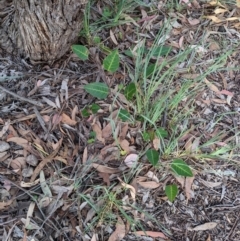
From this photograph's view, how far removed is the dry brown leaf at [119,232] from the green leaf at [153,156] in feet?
0.77

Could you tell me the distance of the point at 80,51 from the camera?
176cm

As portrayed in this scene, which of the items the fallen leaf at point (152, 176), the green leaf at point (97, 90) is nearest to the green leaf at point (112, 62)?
A: the green leaf at point (97, 90)

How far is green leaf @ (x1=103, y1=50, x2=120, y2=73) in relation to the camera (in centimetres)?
173

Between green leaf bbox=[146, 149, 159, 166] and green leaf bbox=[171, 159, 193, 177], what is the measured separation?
7 centimetres

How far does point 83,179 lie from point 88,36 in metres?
0.63

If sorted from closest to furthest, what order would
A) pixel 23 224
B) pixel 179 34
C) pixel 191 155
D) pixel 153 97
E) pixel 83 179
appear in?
pixel 23 224 < pixel 83 179 < pixel 191 155 < pixel 153 97 < pixel 179 34

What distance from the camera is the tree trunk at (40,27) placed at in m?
1.66

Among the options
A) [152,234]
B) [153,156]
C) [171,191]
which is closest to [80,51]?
[153,156]

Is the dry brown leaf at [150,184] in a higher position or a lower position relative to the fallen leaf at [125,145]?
lower

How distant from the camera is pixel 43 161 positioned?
1602 millimetres

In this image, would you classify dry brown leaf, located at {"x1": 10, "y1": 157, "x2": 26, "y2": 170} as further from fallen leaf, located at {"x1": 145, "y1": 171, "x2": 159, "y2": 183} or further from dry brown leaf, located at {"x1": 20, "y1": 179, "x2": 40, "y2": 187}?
fallen leaf, located at {"x1": 145, "y1": 171, "x2": 159, "y2": 183}

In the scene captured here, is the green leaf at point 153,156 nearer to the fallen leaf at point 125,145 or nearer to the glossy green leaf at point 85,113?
the fallen leaf at point 125,145

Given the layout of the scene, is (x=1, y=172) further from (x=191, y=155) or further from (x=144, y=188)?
(x=191, y=155)

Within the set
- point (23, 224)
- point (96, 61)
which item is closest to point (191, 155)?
point (96, 61)
